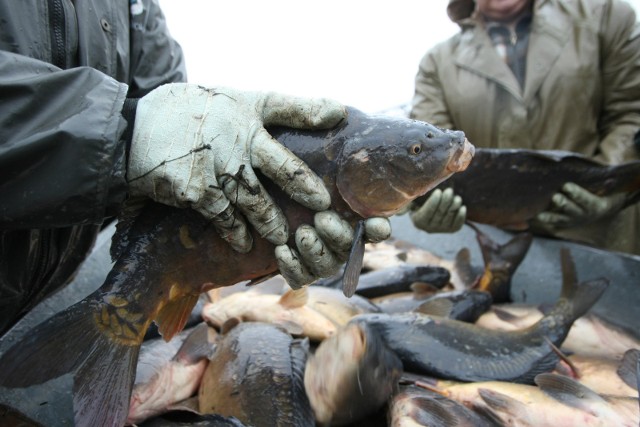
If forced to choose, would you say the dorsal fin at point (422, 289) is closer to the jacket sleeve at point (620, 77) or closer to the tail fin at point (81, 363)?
the jacket sleeve at point (620, 77)

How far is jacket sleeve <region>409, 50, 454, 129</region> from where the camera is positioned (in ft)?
15.6

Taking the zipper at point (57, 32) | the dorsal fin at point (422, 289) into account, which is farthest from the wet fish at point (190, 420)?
the dorsal fin at point (422, 289)

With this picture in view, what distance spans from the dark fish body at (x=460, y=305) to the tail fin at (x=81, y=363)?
202cm

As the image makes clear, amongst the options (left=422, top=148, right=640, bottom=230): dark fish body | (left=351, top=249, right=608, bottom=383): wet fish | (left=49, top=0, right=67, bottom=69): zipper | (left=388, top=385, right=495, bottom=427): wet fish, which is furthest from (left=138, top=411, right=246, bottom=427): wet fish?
(left=422, top=148, right=640, bottom=230): dark fish body

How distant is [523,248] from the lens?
12.4 ft

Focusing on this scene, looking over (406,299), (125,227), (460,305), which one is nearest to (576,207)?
(460,305)

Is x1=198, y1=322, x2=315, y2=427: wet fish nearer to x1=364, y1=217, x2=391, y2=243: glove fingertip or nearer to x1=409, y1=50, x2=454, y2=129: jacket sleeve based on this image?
x1=364, y1=217, x2=391, y2=243: glove fingertip

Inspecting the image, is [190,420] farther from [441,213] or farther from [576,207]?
[576,207]

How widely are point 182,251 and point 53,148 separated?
20.0 inches

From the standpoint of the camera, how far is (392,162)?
151cm

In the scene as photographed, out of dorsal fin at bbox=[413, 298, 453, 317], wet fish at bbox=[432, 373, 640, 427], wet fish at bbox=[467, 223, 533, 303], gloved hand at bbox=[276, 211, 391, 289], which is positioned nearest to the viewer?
gloved hand at bbox=[276, 211, 391, 289]

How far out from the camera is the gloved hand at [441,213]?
3445 mm

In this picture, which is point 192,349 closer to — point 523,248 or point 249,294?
point 249,294

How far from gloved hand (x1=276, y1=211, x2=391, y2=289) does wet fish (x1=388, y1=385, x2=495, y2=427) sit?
0.89 meters
